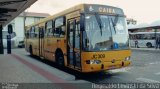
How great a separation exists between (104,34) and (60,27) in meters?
3.37

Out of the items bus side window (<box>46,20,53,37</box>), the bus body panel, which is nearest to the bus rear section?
bus side window (<box>46,20,53,37</box>)

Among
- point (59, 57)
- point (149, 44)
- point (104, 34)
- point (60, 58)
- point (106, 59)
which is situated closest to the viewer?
point (106, 59)

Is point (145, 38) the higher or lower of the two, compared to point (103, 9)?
lower

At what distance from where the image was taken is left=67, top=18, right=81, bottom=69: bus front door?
11.5m

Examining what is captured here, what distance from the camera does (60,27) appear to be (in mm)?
13945

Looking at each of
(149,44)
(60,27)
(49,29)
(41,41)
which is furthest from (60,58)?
(149,44)

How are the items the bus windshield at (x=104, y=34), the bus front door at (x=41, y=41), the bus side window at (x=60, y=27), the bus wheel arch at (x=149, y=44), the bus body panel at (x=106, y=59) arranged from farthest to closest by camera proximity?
the bus wheel arch at (x=149, y=44), the bus front door at (x=41, y=41), the bus side window at (x=60, y=27), the bus windshield at (x=104, y=34), the bus body panel at (x=106, y=59)

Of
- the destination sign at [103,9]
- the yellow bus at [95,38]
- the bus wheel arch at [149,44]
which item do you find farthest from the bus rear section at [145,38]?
the yellow bus at [95,38]

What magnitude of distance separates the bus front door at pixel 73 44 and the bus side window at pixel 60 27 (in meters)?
0.83

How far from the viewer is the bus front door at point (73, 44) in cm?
1154

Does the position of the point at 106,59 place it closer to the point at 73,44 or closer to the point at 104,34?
the point at 104,34

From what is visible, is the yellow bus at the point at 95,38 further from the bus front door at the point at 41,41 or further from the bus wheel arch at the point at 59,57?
the bus front door at the point at 41,41

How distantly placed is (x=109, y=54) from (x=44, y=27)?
7.52 m

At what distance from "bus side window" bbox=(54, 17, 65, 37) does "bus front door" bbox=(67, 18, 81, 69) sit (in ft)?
2.71
